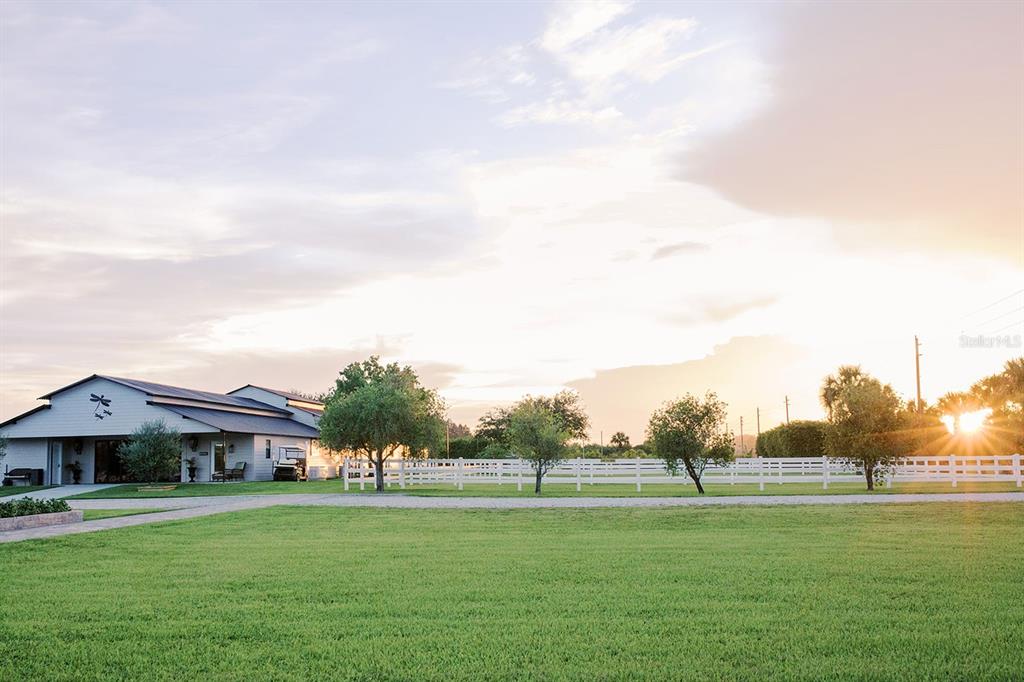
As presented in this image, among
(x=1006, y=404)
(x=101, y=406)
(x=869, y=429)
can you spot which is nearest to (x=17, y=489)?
(x=101, y=406)

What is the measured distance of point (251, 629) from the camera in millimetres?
7426

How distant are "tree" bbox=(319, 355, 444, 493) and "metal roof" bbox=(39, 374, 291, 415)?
15.5 m

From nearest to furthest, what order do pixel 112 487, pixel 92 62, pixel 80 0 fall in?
pixel 80 0
pixel 92 62
pixel 112 487

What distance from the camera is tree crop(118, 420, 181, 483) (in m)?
41.4

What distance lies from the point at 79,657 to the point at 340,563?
475cm

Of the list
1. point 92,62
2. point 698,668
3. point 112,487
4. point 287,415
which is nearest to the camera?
point 698,668

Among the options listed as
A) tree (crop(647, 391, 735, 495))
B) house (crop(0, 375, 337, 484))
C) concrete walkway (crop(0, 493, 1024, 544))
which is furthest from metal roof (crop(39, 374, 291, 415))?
tree (crop(647, 391, 735, 495))

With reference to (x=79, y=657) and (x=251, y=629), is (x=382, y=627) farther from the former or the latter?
(x=79, y=657)

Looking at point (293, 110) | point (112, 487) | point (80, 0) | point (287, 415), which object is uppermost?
point (80, 0)

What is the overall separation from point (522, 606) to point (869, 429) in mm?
25924

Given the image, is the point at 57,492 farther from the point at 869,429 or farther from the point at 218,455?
the point at 869,429

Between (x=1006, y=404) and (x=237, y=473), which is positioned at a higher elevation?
(x=1006, y=404)

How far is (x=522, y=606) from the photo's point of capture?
8.12m

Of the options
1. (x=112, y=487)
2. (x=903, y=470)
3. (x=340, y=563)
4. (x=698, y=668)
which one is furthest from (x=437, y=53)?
(x=112, y=487)
